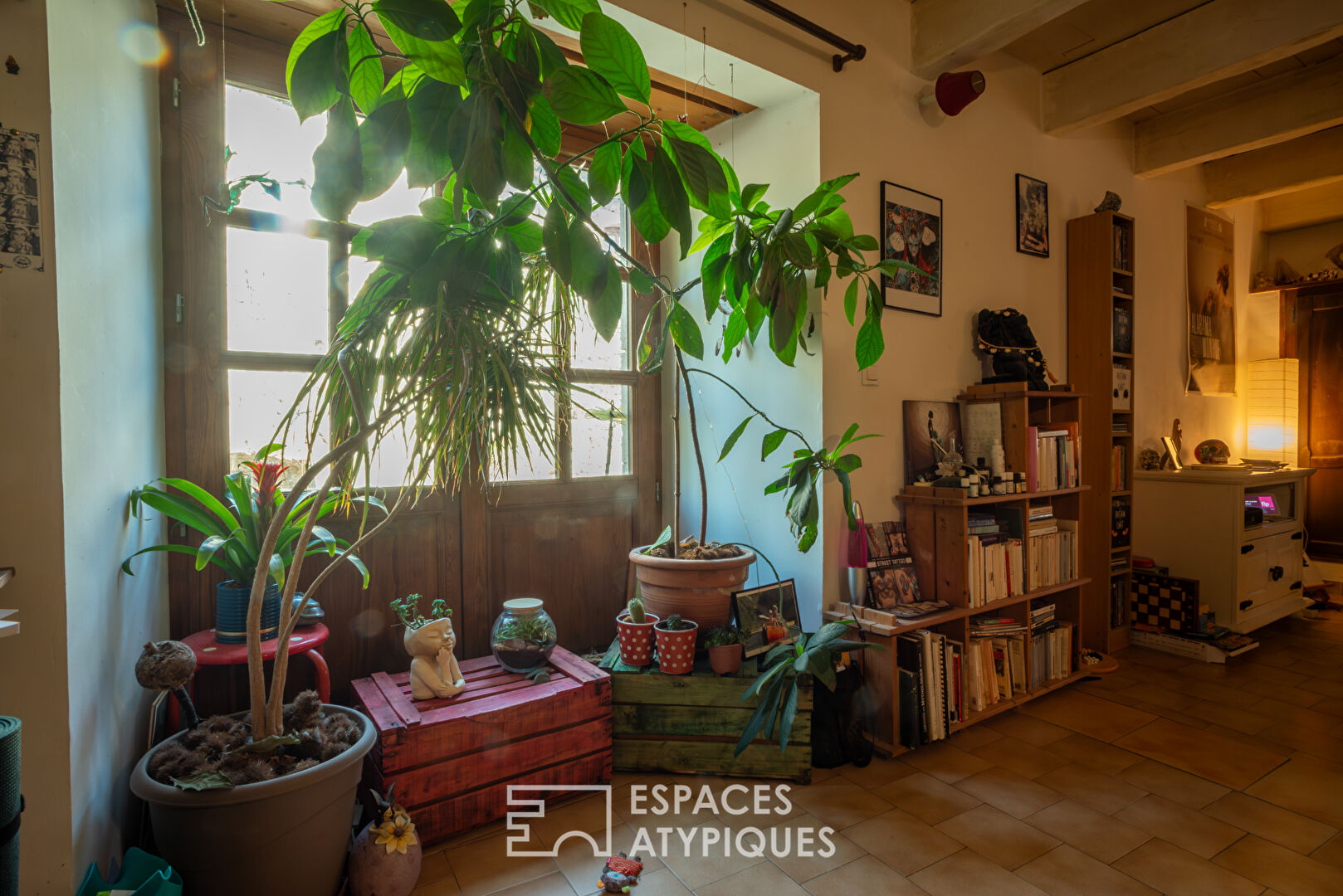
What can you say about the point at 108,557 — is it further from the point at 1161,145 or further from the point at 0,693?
the point at 1161,145

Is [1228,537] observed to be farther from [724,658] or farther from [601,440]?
[601,440]

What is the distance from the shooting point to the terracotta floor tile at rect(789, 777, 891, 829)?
6.87 feet

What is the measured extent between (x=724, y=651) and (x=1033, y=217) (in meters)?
2.68

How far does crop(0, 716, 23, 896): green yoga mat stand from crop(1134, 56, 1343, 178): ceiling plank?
522cm

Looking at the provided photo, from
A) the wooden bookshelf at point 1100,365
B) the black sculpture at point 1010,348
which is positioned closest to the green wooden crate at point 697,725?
the black sculpture at point 1010,348

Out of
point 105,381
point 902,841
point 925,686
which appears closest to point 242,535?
point 105,381

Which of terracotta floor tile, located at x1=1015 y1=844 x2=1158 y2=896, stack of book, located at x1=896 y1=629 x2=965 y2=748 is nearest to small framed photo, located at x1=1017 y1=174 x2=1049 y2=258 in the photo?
stack of book, located at x1=896 y1=629 x2=965 y2=748

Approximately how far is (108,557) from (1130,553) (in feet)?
14.1

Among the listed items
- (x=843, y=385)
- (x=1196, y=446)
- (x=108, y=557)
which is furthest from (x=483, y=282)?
(x=1196, y=446)

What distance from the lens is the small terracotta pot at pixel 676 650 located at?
7.50 feet

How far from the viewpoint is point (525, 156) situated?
3.62 ft

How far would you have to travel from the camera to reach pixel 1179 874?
1.82m

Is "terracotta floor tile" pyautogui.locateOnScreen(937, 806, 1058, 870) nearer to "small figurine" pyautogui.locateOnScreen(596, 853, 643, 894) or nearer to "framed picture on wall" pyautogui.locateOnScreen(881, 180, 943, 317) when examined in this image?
"small figurine" pyautogui.locateOnScreen(596, 853, 643, 894)
